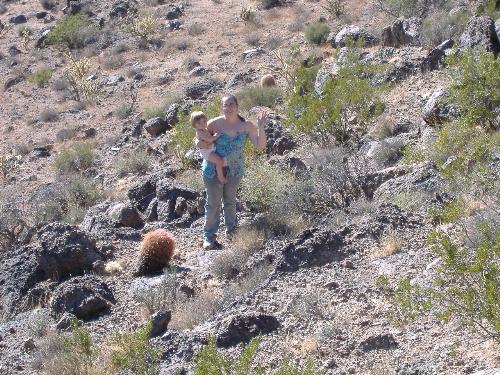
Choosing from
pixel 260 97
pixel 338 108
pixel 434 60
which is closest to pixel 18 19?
pixel 260 97

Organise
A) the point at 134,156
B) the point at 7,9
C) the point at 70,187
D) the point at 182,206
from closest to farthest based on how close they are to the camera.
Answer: the point at 182,206
the point at 70,187
the point at 134,156
the point at 7,9

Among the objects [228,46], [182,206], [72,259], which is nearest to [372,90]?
[182,206]

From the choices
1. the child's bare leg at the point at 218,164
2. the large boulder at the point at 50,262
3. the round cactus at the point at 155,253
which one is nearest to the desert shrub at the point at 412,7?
the child's bare leg at the point at 218,164

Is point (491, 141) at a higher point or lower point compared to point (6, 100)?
higher

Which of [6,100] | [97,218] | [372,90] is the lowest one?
[6,100]

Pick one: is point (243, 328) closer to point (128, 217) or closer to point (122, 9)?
point (128, 217)

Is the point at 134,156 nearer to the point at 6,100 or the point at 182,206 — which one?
the point at 182,206

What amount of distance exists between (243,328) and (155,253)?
9.43 ft

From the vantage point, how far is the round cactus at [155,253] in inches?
357

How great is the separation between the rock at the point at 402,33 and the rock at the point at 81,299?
37.0ft

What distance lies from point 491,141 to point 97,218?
5372mm

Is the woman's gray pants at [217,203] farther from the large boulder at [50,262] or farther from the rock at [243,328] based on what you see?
the rock at [243,328]

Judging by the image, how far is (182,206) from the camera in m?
11.3

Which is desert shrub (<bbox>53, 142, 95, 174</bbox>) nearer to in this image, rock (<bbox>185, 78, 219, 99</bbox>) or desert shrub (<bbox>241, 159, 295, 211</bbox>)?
rock (<bbox>185, 78, 219, 99</bbox>)
